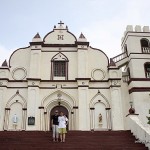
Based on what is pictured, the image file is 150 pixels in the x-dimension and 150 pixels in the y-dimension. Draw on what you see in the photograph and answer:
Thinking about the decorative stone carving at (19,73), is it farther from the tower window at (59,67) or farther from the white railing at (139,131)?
the white railing at (139,131)

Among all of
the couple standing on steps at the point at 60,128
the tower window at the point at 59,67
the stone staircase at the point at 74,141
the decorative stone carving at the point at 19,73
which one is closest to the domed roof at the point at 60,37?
the tower window at the point at 59,67

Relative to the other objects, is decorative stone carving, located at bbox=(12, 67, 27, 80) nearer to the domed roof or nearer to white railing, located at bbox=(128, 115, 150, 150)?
the domed roof

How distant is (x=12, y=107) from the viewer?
2311 cm

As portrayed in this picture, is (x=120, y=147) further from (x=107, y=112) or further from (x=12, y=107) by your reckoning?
(x=12, y=107)

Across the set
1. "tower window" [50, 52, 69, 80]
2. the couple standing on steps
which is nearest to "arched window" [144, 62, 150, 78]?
"tower window" [50, 52, 69, 80]

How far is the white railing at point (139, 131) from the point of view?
523 inches

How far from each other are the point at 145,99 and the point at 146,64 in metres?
4.00

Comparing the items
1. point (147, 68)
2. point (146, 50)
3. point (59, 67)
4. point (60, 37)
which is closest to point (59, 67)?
point (59, 67)

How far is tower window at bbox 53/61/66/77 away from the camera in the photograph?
2472 centimetres

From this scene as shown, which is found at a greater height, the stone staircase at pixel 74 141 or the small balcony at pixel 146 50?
the small balcony at pixel 146 50

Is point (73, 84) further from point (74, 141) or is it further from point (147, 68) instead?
point (74, 141)

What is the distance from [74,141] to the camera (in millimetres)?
13852

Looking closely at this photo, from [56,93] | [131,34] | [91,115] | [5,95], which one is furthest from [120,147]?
[131,34]

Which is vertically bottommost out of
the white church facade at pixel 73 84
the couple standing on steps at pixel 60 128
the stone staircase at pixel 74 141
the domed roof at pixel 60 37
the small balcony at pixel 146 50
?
the stone staircase at pixel 74 141
